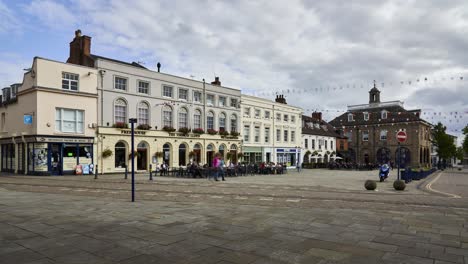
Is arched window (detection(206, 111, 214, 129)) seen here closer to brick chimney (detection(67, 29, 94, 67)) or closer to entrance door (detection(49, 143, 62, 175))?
brick chimney (detection(67, 29, 94, 67))

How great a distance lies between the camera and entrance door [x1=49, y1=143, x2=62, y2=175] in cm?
2641

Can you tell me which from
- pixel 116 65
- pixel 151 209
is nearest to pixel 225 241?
pixel 151 209

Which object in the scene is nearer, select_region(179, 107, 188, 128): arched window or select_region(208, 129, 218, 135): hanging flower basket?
select_region(179, 107, 188, 128): arched window

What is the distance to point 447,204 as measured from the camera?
11.5m

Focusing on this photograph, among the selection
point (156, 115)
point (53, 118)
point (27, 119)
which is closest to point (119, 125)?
point (156, 115)

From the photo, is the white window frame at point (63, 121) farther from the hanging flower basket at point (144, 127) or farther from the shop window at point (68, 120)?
the hanging flower basket at point (144, 127)

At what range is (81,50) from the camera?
30.9 metres

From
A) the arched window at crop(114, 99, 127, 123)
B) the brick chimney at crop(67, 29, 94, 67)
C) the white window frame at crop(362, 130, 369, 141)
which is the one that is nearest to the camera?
the arched window at crop(114, 99, 127, 123)

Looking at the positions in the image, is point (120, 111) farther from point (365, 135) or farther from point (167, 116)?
point (365, 135)

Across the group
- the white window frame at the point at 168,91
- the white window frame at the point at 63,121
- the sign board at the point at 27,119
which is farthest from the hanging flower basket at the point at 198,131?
the sign board at the point at 27,119

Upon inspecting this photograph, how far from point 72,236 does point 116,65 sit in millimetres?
25851

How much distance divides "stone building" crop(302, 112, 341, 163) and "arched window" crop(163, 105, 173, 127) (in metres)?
26.8

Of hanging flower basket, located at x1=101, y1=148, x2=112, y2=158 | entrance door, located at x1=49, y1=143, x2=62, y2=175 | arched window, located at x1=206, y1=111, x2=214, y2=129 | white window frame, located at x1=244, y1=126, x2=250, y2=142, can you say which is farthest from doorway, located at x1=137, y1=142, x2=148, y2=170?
white window frame, located at x1=244, y1=126, x2=250, y2=142

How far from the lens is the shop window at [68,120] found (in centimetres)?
2680
